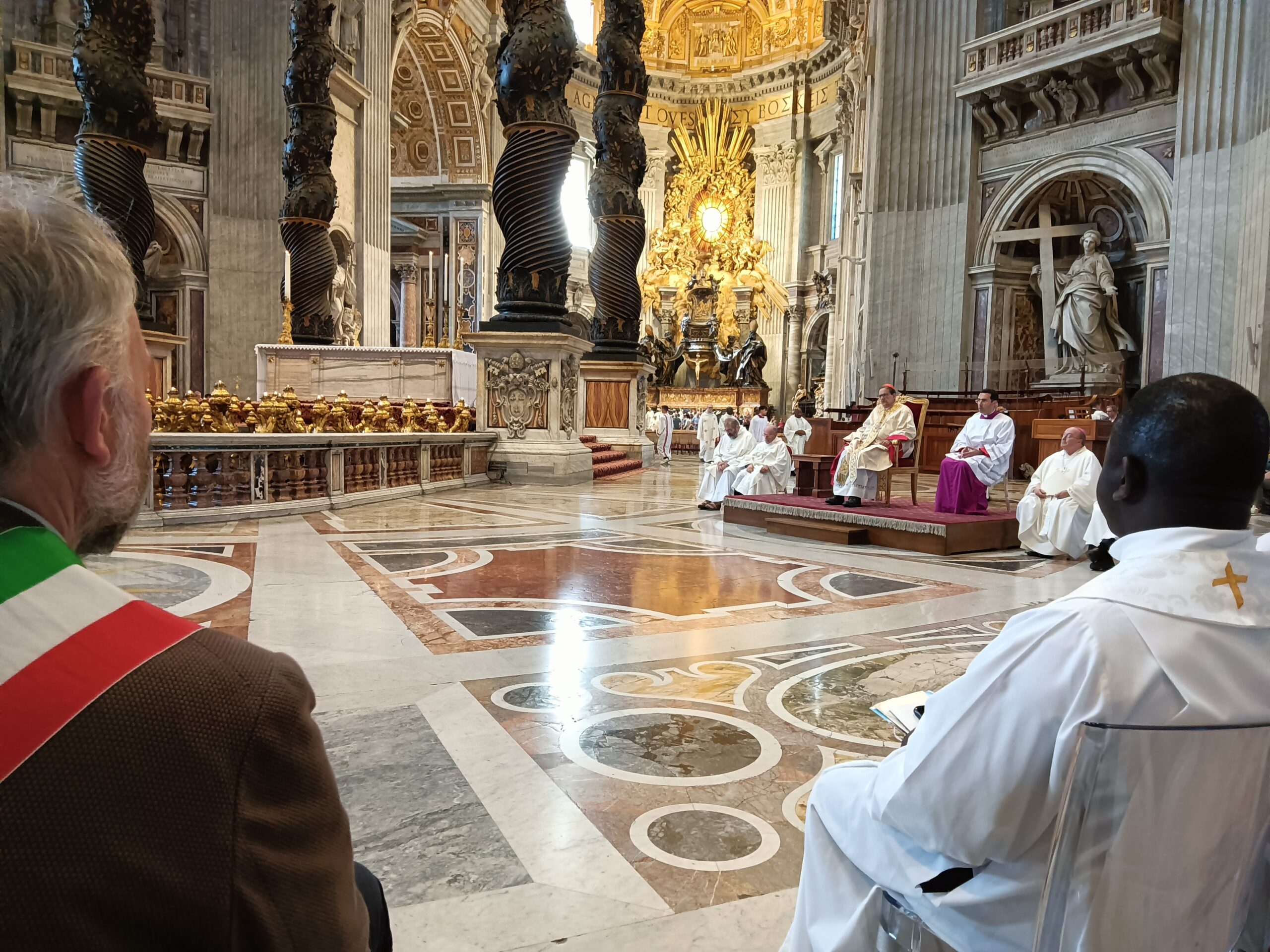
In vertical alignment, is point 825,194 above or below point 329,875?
above

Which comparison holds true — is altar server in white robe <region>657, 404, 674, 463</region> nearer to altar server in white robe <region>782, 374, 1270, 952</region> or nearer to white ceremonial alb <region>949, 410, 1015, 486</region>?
Answer: white ceremonial alb <region>949, 410, 1015, 486</region>

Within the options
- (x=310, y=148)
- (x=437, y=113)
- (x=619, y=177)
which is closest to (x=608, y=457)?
(x=619, y=177)

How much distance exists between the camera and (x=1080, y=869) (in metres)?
1.05

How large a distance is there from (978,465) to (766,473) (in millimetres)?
2635

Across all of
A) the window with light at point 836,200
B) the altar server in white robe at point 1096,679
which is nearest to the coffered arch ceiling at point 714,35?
the window with light at point 836,200

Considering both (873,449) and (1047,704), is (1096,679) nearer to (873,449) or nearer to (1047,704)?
(1047,704)

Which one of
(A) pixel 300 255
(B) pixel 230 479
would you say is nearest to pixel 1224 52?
(A) pixel 300 255

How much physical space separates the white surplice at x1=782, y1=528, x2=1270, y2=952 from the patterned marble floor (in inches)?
26.4

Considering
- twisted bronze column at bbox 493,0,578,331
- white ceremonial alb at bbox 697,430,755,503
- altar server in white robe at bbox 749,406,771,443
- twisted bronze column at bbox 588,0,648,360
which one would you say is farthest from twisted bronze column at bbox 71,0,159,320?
altar server in white robe at bbox 749,406,771,443

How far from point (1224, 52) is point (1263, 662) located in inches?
680

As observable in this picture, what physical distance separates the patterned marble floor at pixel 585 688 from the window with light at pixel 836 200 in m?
30.3

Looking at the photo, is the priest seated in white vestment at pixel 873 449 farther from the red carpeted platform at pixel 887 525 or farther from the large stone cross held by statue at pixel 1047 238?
the large stone cross held by statue at pixel 1047 238

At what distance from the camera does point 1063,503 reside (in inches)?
278

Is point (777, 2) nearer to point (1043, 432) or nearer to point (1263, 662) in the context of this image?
point (1043, 432)
